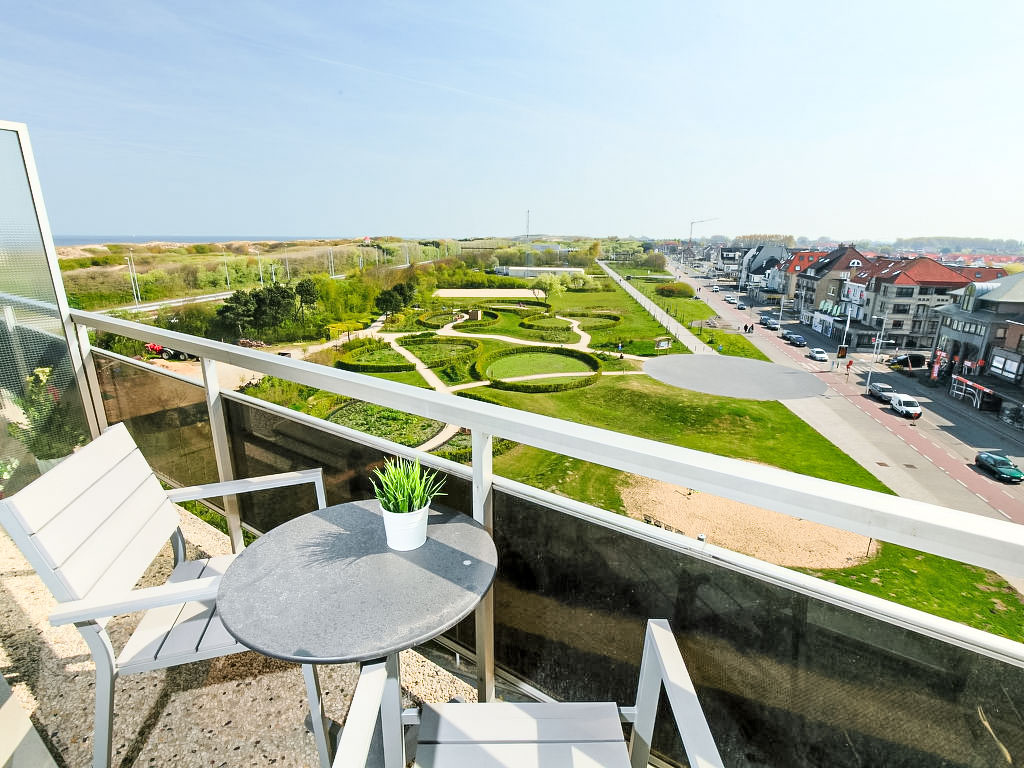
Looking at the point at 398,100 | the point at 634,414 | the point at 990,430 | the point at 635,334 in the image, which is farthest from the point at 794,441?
the point at 398,100

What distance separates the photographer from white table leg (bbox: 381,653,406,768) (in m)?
0.88

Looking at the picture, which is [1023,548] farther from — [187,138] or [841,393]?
[187,138]

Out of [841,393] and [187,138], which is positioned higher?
[187,138]

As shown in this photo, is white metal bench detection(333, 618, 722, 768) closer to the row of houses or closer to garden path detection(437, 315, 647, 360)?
garden path detection(437, 315, 647, 360)

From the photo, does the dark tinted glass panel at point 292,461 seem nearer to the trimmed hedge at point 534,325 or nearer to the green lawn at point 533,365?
the green lawn at point 533,365

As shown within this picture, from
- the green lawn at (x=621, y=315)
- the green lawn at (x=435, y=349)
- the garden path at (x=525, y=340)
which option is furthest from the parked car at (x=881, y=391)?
the green lawn at (x=435, y=349)

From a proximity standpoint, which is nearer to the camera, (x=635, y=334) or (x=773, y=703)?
(x=773, y=703)

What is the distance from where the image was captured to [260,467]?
1892 millimetres

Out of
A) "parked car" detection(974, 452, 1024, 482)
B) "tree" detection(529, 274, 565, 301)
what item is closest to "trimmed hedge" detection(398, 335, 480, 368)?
"tree" detection(529, 274, 565, 301)

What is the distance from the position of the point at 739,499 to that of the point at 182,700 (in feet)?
5.69

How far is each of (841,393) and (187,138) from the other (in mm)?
74525

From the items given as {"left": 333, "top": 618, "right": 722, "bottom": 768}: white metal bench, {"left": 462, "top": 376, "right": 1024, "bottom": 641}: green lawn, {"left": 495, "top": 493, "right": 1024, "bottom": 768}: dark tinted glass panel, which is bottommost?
{"left": 462, "top": 376, "right": 1024, "bottom": 641}: green lawn

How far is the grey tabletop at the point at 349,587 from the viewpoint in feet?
2.64

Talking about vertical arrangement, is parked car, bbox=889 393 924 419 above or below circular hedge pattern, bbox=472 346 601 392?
below
